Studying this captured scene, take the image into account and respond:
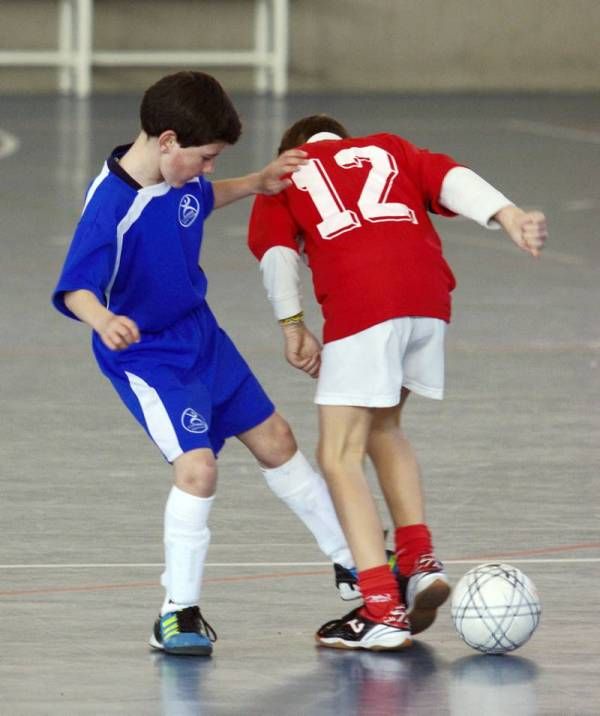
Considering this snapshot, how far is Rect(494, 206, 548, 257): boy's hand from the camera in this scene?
432cm

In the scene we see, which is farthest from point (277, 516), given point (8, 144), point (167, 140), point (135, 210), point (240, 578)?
point (8, 144)

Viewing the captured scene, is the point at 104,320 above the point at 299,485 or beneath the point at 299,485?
above

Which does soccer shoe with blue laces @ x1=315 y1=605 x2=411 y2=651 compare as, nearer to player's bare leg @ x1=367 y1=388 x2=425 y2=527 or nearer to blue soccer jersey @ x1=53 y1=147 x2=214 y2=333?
player's bare leg @ x1=367 y1=388 x2=425 y2=527

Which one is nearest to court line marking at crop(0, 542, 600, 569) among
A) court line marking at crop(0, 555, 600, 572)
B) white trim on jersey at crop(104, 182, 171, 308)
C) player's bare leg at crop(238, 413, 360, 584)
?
court line marking at crop(0, 555, 600, 572)

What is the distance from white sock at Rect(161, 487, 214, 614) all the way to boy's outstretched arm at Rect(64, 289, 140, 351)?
43 centimetres

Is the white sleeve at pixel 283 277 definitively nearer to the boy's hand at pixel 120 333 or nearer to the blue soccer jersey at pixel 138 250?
the blue soccer jersey at pixel 138 250

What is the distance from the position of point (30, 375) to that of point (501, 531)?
271 centimetres

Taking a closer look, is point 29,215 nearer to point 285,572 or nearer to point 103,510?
point 103,510

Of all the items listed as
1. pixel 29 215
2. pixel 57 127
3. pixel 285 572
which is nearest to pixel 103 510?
pixel 285 572

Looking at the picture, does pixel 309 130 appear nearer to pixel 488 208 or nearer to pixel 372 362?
pixel 488 208

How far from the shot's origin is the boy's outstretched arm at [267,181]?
14.9 feet

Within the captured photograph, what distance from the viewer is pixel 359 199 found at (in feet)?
14.9

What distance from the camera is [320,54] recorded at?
20.7m

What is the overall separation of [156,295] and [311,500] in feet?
2.09
